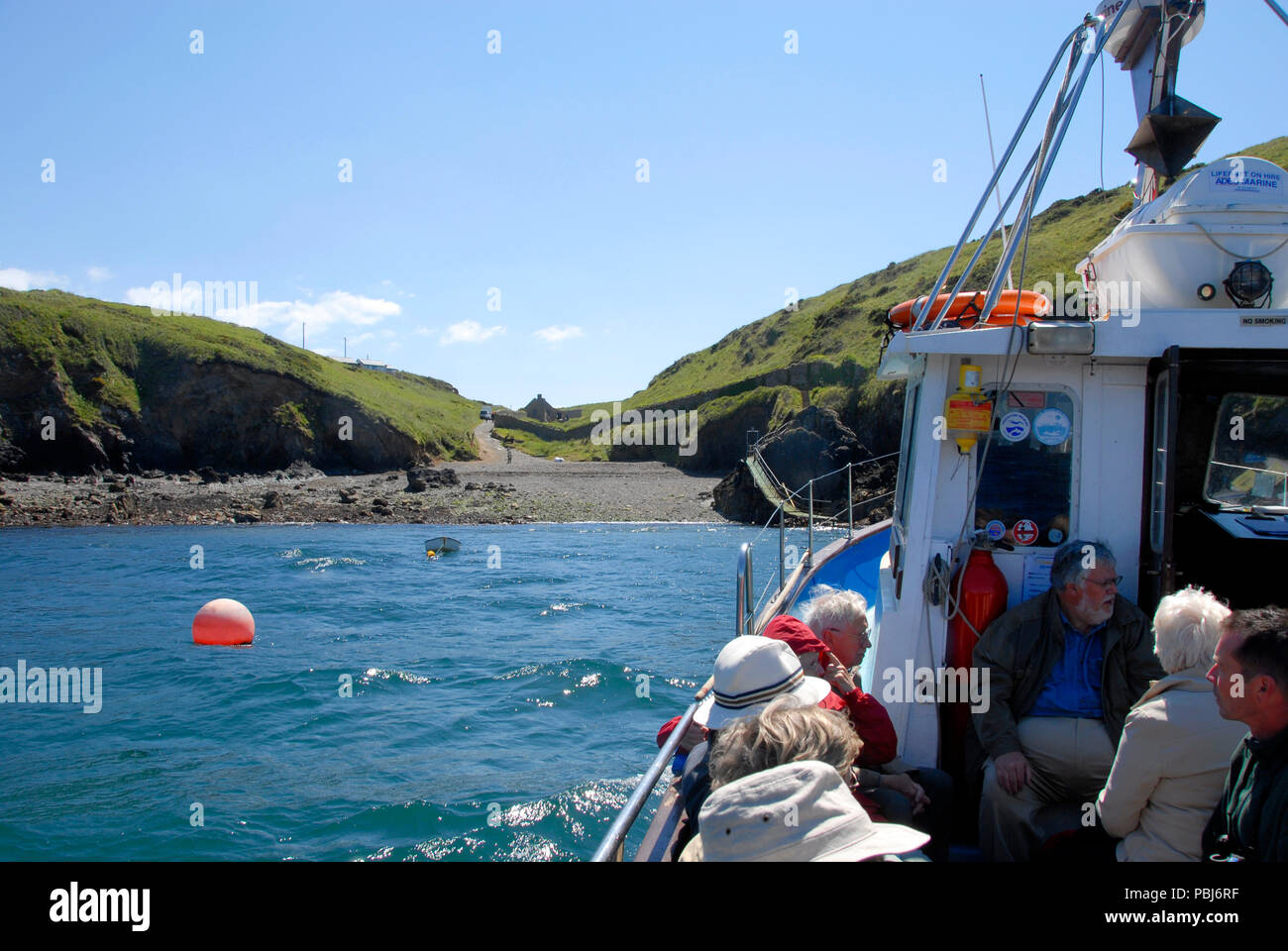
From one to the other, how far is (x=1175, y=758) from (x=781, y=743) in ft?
4.72

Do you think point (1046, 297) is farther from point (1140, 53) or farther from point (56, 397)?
point (56, 397)

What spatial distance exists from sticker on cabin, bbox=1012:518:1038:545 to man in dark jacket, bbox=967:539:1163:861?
1.59 ft

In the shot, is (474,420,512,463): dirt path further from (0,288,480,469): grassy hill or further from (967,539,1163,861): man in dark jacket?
(967,539,1163,861): man in dark jacket

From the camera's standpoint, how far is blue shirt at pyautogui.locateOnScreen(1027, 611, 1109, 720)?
14.0 feet

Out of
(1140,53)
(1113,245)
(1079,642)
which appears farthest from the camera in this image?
(1140,53)

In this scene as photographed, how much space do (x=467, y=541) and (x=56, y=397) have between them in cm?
3318

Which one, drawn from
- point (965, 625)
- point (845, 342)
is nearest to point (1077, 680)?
point (965, 625)

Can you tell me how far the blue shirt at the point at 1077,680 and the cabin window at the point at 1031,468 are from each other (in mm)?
718

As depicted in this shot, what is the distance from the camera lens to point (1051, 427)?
16.0 feet

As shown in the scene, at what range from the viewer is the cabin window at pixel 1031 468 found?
4.88 meters

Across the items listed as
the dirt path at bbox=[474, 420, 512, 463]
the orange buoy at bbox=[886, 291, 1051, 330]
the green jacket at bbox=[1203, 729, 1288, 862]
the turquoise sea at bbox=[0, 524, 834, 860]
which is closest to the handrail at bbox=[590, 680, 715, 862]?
the green jacket at bbox=[1203, 729, 1288, 862]

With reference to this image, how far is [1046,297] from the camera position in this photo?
533 cm
